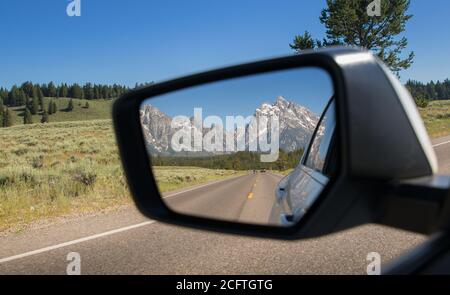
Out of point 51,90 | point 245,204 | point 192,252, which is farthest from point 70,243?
point 51,90

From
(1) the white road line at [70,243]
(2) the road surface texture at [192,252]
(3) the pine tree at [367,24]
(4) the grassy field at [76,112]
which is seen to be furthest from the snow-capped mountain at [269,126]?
(4) the grassy field at [76,112]

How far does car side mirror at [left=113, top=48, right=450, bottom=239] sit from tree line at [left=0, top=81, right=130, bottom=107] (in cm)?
16317

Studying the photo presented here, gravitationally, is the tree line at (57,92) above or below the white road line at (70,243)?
above

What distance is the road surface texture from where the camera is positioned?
5191mm

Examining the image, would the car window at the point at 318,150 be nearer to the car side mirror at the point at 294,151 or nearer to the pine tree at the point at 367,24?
the car side mirror at the point at 294,151

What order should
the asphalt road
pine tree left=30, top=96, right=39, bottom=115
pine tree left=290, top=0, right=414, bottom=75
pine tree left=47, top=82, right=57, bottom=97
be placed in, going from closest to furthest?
the asphalt road < pine tree left=290, top=0, right=414, bottom=75 < pine tree left=30, top=96, right=39, bottom=115 < pine tree left=47, top=82, right=57, bottom=97

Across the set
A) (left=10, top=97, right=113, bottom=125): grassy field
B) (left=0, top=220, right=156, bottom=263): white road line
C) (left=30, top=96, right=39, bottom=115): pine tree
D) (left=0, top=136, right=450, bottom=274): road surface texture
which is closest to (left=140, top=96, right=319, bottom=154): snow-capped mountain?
(left=0, top=136, right=450, bottom=274): road surface texture

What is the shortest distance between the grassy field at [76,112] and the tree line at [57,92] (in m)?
5.55

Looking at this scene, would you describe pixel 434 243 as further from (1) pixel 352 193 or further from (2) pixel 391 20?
(2) pixel 391 20

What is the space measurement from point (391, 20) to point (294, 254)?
3300cm

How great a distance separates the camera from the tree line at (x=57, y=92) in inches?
6358

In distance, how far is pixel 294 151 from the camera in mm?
2367

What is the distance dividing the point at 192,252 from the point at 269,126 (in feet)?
14.0

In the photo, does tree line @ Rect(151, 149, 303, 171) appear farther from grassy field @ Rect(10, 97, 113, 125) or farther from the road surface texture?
grassy field @ Rect(10, 97, 113, 125)
